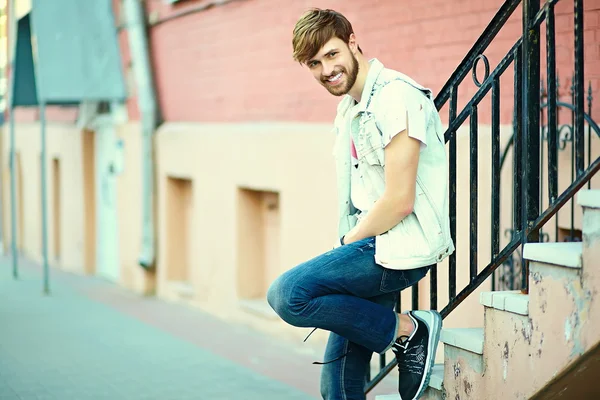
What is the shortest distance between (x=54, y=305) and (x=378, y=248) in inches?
278

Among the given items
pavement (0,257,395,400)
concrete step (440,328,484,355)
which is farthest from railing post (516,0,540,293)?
pavement (0,257,395,400)

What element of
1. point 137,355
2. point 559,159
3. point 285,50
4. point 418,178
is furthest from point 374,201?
point 285,50

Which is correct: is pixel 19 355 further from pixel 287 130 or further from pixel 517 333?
pixel 517 333

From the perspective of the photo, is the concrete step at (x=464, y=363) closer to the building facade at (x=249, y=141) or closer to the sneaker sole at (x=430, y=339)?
the sneaker sole at (x=430, y=339)

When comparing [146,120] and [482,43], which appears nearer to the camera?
[482,43]

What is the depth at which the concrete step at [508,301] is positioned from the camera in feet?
11.8

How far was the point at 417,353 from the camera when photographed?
393 cm

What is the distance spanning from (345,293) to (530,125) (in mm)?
922

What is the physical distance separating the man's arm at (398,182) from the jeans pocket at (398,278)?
0.60 ft

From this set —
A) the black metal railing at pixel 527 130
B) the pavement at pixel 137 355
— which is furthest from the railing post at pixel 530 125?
the pavement at pixel 137 355

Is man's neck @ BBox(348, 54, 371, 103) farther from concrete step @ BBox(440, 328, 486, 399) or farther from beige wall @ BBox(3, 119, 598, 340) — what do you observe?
beige wall @ BBox(3, 119, 598, 340)

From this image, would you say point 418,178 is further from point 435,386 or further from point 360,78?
point 435,386

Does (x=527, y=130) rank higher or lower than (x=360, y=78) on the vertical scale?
lower

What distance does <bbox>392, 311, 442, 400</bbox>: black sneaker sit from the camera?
3.93 metres
